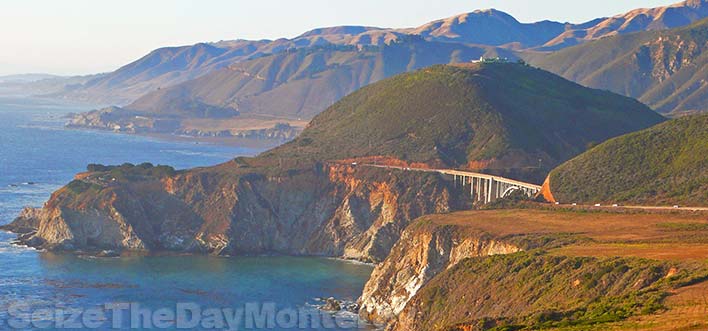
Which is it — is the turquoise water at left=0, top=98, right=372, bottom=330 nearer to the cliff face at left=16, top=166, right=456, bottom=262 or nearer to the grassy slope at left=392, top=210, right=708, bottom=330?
the cliff face at left=16, top=166, right=456, bottom=262

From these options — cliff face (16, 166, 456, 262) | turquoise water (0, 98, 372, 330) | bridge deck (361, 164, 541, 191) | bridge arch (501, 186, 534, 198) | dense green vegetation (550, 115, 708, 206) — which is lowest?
turquoise water (0, 98, 372, 330)

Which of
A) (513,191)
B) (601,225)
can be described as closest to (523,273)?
(601,225)

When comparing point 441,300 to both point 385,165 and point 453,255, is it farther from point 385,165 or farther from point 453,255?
point 385,165

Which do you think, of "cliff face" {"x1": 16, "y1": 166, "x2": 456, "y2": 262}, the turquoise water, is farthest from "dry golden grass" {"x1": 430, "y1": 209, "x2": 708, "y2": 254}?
"cliff face" {"x1": 16, "y1": 166, "x2": 456, "y2": 262}

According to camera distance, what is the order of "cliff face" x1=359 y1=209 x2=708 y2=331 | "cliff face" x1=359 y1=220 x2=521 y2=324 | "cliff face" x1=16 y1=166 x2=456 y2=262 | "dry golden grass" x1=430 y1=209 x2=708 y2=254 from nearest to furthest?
"cliff face" x1=359 y1=209 x2=708 y2=331 → "dry golden grass" x1=430 y1=209 x2=708 y2=254 → "cliff face" x1=359 y1=220 x2=521 y2=324 → "cliff face" x1=16 y1=166 x2=456 y2=262

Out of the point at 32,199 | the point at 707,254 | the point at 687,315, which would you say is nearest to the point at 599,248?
the point at 707,254

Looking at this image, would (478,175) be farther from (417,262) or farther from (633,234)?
(633,234)
